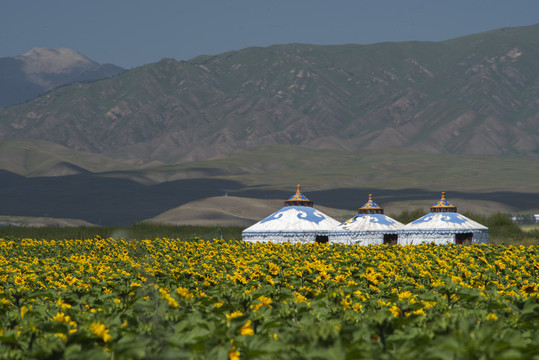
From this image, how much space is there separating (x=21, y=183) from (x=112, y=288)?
19402 centimetres

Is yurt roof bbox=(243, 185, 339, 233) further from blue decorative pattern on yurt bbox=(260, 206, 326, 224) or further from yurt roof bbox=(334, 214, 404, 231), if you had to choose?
yurt roof bbox=(334, 214, 404, 231)

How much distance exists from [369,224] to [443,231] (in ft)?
14.4

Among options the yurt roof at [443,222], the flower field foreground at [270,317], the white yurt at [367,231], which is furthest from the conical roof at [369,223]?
the flower field foreground at [270,317]

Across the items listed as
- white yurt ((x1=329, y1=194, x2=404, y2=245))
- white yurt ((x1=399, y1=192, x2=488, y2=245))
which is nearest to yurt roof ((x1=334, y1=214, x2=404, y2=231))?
white yurt ((x1=329, y1=194, x2=404, y2=245))

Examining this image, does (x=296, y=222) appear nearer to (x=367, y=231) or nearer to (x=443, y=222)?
(x=367, y=231)

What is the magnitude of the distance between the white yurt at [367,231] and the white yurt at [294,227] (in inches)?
35.6

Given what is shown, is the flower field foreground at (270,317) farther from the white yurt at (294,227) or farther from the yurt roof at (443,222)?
the yurt roof at (443,222)

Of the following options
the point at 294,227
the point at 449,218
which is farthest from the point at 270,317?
the point at 449,218

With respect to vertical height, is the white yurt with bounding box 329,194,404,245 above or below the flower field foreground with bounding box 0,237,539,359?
above

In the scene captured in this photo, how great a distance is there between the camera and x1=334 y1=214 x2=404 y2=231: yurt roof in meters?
45.2

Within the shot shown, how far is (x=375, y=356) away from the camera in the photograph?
7082mm

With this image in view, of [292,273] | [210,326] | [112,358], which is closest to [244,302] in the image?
[210,326]

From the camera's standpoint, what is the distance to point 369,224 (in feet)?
149

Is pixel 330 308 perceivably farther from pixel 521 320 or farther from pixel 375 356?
pixel 375 356
